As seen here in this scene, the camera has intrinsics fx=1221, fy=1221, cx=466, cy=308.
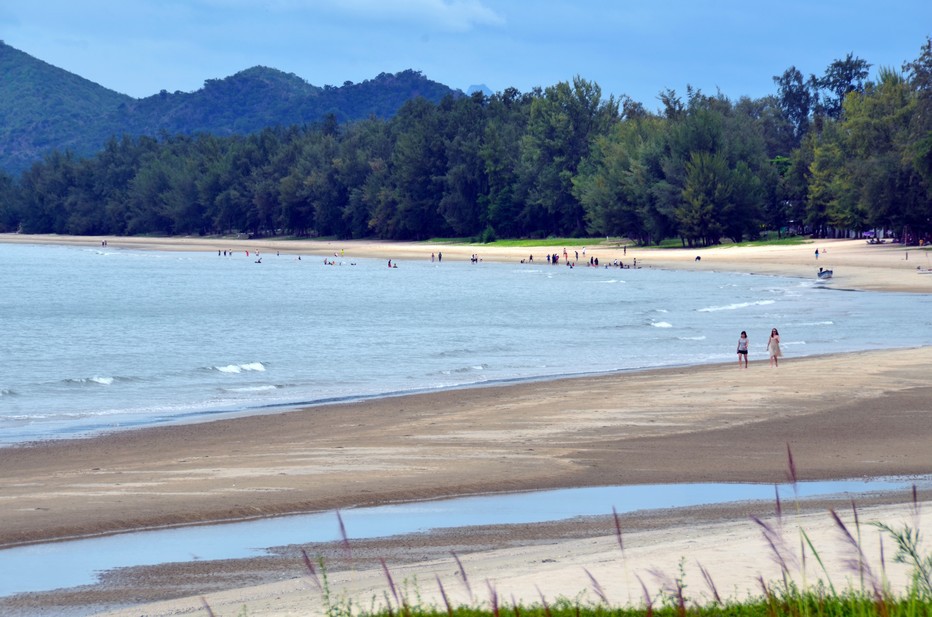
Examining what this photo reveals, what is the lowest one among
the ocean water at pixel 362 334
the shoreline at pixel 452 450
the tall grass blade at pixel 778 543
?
the ocean water at pixel 362 334

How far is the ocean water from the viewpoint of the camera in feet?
95.9

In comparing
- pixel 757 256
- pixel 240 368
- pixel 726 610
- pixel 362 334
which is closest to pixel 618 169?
pixel 757 256

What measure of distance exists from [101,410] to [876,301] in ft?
129

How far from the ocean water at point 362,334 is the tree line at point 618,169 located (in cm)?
2505

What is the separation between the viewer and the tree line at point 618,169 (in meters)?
101

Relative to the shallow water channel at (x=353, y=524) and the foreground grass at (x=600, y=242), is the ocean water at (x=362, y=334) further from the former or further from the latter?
the foreground grass at (x=600, y=242)

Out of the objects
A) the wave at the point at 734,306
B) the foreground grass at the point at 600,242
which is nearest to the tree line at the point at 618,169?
the foreground grass at the point at 600,242

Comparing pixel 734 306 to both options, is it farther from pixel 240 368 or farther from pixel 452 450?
A: pixel 452 450

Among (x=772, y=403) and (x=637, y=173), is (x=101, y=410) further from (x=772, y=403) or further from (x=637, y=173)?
(x=637, y=173)

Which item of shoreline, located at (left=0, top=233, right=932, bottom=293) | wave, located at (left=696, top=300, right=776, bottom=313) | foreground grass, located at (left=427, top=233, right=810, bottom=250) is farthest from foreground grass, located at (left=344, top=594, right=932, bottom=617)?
foreground grass, located at (left=427, top=233, right=810, bottom=250)

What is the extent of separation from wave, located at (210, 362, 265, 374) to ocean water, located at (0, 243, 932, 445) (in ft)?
0.28

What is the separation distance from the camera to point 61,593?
10523 mm

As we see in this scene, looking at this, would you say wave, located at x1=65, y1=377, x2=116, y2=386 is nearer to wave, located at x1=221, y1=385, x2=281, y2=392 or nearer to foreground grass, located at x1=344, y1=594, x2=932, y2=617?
wave, located at x1=221, y1=385, x2=281, y2=392

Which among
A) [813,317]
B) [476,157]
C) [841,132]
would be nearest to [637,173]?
[841,132]
